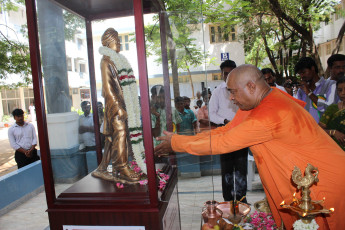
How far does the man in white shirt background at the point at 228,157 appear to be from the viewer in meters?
3.37

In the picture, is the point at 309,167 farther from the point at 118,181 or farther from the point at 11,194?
the point at 11,194

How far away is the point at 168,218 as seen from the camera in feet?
7.67

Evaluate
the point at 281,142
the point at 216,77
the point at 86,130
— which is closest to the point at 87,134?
the point at 86,130

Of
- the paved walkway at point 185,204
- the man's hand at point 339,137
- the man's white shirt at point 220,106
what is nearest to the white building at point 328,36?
the paved walkway at point 185,204

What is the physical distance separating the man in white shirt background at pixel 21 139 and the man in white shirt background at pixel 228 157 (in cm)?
397

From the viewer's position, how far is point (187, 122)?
2480 millimetres

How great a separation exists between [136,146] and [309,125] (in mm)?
1391

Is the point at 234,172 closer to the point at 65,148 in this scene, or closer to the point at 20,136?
the point at 65,148

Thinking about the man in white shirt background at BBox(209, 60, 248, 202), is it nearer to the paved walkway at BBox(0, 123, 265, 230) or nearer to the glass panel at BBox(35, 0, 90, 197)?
the paved walkway at BBox(0, 123, 265, 230)

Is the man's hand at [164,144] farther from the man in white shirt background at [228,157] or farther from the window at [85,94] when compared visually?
the man in white shirt background at [228,157]

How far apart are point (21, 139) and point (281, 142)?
521 centimetres

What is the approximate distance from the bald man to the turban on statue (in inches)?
44.9

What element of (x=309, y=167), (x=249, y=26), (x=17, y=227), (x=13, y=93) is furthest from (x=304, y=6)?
(x=13, y=93)

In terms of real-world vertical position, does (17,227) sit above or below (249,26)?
below
